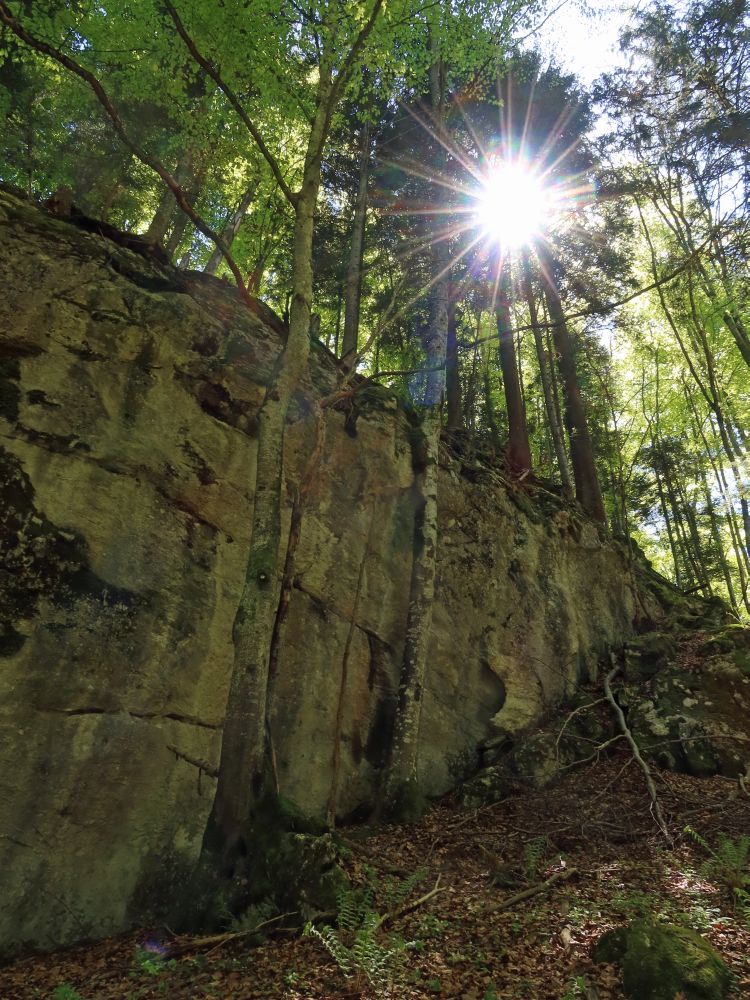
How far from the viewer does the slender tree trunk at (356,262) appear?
13.9 metres

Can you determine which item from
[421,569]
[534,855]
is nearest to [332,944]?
[534,855]

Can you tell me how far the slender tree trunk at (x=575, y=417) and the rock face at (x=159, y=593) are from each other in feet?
19.7

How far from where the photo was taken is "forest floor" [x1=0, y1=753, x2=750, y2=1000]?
402cm

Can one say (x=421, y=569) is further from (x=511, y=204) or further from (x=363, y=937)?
(x=511, y=204)

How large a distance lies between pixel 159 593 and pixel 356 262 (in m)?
10.6

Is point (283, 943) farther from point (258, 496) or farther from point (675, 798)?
point (675, 798)

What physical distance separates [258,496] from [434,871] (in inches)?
181

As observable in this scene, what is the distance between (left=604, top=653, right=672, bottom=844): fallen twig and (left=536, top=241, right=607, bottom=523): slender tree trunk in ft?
15.7

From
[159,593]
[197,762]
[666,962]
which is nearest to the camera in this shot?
[666,962]

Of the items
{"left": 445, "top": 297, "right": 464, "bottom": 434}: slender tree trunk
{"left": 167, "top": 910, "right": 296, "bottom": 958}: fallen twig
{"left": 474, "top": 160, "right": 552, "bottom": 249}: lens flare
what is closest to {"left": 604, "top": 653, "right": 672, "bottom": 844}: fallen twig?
{"left": 167, "top": 910, "right": 296, "bottom": 958}: fallen twig

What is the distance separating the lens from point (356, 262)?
14453 millimetres

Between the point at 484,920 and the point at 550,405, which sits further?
the point at 550,405

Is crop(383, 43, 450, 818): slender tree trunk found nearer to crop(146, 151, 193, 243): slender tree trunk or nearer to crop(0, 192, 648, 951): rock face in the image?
crop(0, 192, 648, 951): rock face

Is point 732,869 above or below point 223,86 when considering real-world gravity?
below
